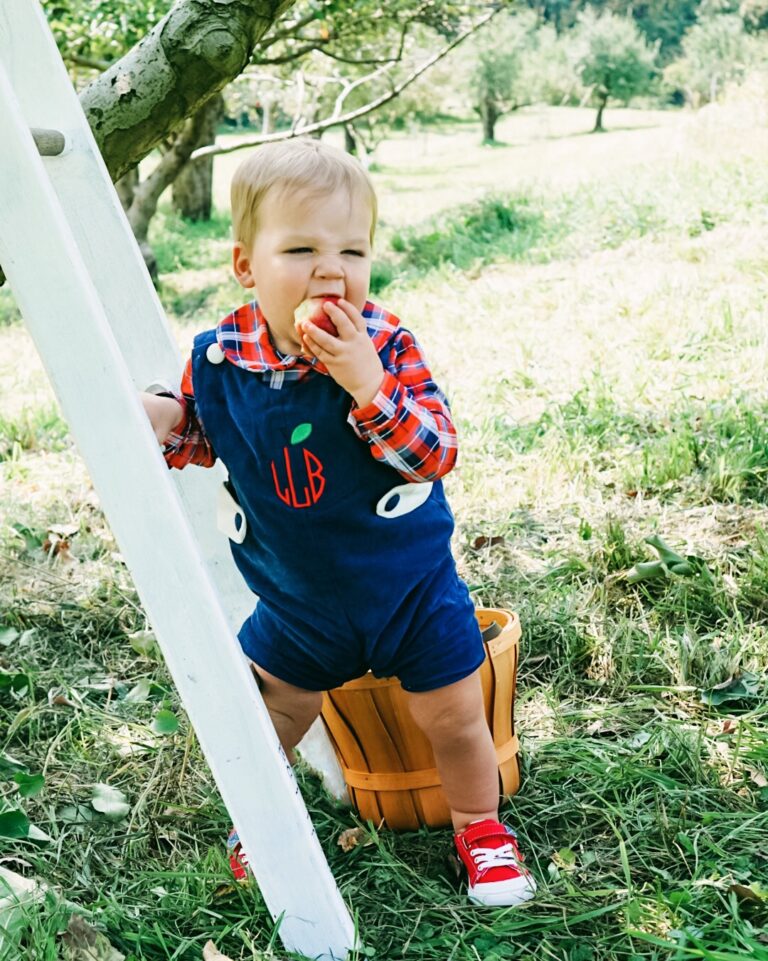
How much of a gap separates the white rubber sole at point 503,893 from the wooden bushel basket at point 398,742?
0.24 m

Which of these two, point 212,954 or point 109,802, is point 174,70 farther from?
point 212,954

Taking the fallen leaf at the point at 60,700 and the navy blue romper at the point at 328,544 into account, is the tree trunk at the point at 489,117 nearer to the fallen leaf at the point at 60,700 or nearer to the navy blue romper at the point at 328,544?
the fallen leaf at the point at 60,700

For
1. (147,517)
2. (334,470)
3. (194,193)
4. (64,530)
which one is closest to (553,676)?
A: (334,470)

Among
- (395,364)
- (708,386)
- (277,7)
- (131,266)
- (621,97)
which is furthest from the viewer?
(621,97)

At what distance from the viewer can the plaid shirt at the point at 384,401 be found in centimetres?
158

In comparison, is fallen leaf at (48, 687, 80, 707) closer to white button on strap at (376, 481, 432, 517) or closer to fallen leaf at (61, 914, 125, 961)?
fallen leaf at (61, 914, 125, 961)

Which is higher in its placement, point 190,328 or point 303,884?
point 303,884

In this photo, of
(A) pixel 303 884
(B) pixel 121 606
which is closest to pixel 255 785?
(A) pixel 303 884

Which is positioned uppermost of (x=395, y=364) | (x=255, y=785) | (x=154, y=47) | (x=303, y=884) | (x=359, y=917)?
(x=154, y=47)

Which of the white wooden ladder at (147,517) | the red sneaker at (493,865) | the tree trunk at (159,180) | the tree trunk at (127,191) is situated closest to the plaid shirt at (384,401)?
the white wooden ladder at (147,517)

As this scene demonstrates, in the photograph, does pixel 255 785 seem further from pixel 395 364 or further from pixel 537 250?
pixel 537 250

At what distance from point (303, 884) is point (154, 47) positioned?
1.67 metres

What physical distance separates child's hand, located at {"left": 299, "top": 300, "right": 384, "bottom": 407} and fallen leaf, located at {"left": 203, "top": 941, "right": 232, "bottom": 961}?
2.73ft

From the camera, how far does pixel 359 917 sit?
1729mm
